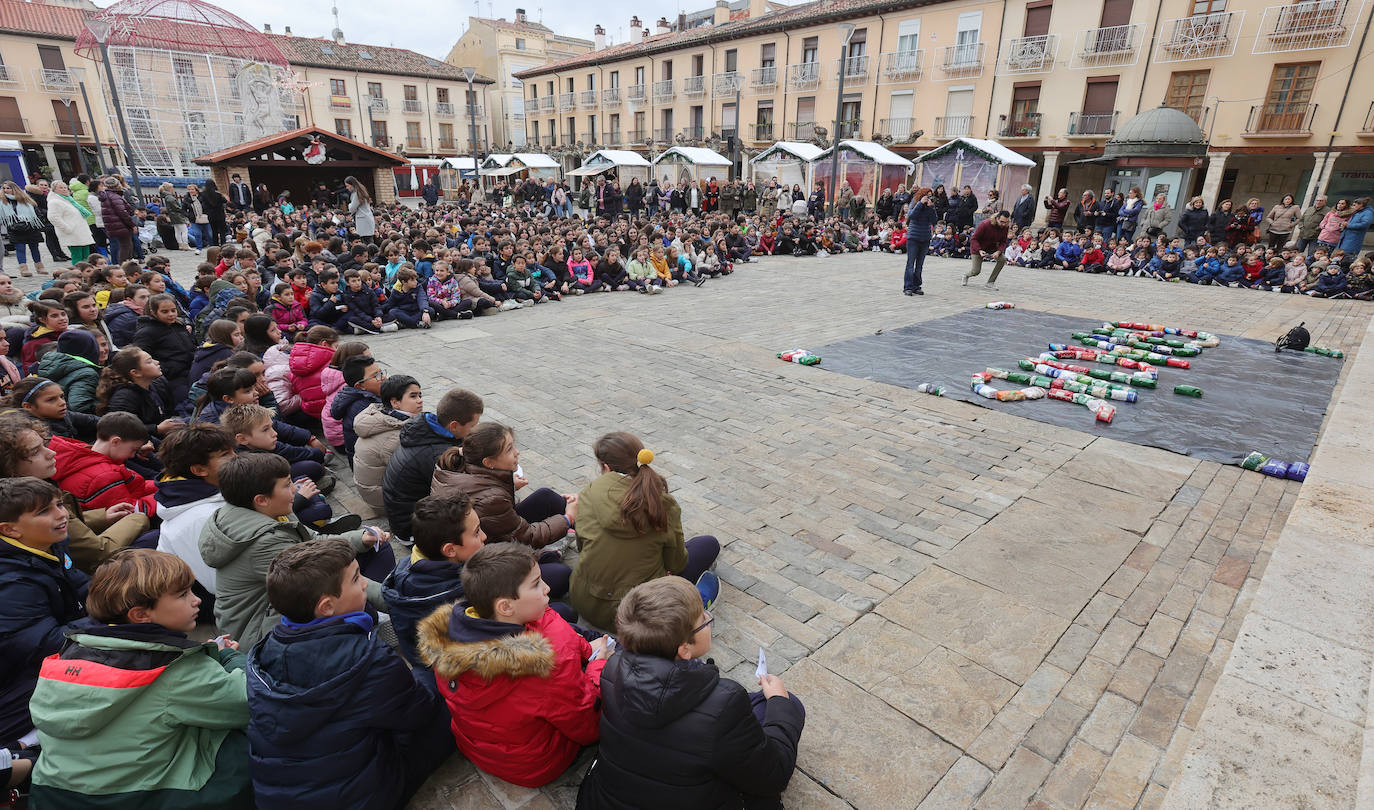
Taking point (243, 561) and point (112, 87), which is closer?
point (243, 561)

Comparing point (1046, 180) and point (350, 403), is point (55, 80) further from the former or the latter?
point (1046, 180)

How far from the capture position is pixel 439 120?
1941 inches

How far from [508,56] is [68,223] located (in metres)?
48.8

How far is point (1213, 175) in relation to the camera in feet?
74.6

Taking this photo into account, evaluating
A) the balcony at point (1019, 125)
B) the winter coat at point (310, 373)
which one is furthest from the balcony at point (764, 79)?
the winter coat at point (310, 373)

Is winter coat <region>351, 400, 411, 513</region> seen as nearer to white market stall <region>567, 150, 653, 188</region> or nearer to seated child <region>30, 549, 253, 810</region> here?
seated child <region>30, 549, 253, 810</region>

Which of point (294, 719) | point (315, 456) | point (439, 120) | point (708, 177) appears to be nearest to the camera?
point (294, 719)

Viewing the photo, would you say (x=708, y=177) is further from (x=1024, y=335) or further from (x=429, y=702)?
(x=429, y=702)

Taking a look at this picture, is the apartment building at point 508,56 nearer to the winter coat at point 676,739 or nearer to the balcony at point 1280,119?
the balcony at point 1280,119

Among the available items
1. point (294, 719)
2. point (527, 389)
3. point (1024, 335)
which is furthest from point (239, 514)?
point (1024, 335)

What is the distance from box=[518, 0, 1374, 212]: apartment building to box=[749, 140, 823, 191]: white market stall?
227 centimetres

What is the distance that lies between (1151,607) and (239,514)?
430cm

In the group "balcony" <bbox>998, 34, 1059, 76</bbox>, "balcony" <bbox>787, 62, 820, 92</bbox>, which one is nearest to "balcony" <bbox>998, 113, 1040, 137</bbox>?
"balcony" <bbox>998, 34, 1059, 76</bbox>

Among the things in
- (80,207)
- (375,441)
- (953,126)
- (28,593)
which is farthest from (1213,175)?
(80,207)
